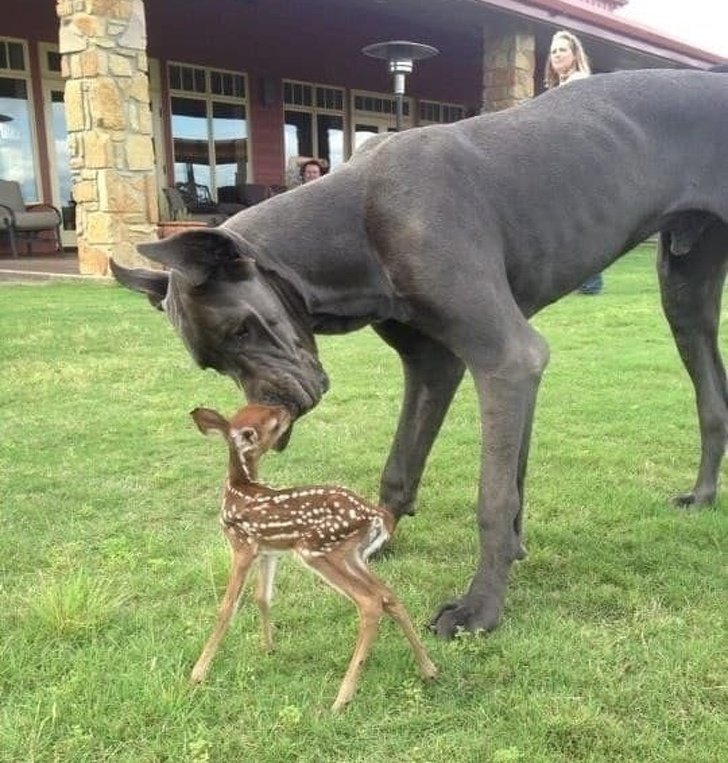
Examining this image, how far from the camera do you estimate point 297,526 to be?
7.77ft

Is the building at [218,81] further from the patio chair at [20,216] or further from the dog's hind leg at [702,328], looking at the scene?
the dog's hind leg at [702,328]

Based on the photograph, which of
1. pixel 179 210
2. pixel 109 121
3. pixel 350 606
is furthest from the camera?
pixel 179 210

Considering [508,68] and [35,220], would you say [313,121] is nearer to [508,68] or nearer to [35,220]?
[508,68]

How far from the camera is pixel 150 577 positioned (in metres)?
3.33

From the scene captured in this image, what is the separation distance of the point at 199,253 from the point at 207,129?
1643 centimetres

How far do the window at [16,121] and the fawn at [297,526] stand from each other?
14.8 metres

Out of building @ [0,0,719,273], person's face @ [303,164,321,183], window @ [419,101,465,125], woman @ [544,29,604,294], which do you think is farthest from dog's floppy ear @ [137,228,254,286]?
window @ [419,101,465,125]

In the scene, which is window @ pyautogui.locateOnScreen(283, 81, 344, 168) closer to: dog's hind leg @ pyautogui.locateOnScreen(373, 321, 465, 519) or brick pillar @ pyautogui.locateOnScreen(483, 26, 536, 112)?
brick pillar @ pyautogui.locateOnScreen(483, 26, 536, 112)

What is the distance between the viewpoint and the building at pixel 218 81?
1048 centimetres

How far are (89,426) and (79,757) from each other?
11.0ft

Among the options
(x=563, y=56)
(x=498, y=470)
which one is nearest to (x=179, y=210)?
(x=563, y=56)

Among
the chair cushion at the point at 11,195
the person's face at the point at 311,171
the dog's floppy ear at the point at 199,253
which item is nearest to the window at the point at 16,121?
the chair cushion at the point at 11,195

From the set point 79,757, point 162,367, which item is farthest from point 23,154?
point 79,757

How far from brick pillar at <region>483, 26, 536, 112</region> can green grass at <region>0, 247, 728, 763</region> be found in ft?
34.1
